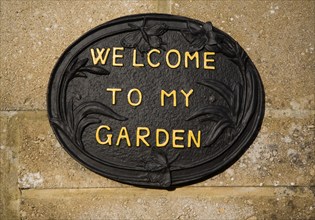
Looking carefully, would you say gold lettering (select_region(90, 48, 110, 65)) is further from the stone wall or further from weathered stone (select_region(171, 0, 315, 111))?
weathered stone (select_region(171, 0, 315, 111))

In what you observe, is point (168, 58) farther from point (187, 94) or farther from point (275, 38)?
point (275, 38)

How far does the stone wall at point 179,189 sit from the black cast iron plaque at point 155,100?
0.08 m

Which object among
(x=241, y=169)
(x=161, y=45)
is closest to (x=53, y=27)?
(x=161, y=45)

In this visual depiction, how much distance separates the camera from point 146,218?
5.21 feet

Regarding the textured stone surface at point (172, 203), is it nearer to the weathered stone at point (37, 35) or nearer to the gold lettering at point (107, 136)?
the gold lettering at point (107, 136)

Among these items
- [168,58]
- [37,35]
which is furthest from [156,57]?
[37,35]

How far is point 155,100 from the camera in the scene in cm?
158

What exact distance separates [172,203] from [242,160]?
1.17 ft

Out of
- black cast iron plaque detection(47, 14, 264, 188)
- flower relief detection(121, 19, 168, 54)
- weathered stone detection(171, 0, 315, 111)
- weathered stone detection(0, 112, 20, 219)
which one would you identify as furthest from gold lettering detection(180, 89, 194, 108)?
weathered stone detection(0, 112, 20, 219)

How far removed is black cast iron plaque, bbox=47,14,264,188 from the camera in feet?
5.07

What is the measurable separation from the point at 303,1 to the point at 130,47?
2.72ft

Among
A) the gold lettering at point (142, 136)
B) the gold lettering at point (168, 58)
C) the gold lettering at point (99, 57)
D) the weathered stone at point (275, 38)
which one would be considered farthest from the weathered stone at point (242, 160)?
the gold lettering at point (168, 58)

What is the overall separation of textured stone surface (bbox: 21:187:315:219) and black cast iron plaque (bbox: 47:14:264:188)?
0.09 m

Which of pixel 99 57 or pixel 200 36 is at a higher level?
pixel 200 36
